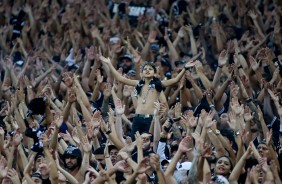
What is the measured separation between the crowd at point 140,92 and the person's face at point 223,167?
0.06ft

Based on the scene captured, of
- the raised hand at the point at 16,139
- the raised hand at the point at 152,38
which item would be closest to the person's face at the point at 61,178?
the raised hand at the point at 16,139

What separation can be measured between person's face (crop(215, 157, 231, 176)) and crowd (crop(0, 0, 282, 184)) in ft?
0.06

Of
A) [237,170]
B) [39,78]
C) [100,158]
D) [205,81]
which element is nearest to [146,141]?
[100,158]

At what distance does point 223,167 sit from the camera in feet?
37.1

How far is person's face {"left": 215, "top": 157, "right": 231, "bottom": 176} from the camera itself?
37.0 ft

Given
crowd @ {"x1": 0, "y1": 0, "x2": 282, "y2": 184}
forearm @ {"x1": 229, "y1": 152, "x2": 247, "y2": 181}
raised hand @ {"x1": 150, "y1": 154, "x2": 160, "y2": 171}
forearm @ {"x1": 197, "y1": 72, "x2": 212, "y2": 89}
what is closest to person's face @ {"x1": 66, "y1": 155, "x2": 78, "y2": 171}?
crowd @ {"x1": 0, "y1": 0, "x2": 282, "y2": 184}

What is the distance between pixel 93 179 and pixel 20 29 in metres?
8.44

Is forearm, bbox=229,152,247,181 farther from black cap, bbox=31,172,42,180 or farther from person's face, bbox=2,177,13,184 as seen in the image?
person's face, bbox=2,177,13,184

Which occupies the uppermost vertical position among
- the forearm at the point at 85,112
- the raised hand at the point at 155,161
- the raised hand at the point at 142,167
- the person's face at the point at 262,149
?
the raised hand at the point at 142,167

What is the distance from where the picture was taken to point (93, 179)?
1059 centimetres

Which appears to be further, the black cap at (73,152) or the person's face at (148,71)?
the person's face at (148,71)

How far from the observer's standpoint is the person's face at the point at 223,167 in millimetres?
11285

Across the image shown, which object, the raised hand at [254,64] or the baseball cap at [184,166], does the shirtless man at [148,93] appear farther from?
the baseball cap at [184,166]

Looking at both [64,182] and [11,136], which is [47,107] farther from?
[64,182]
